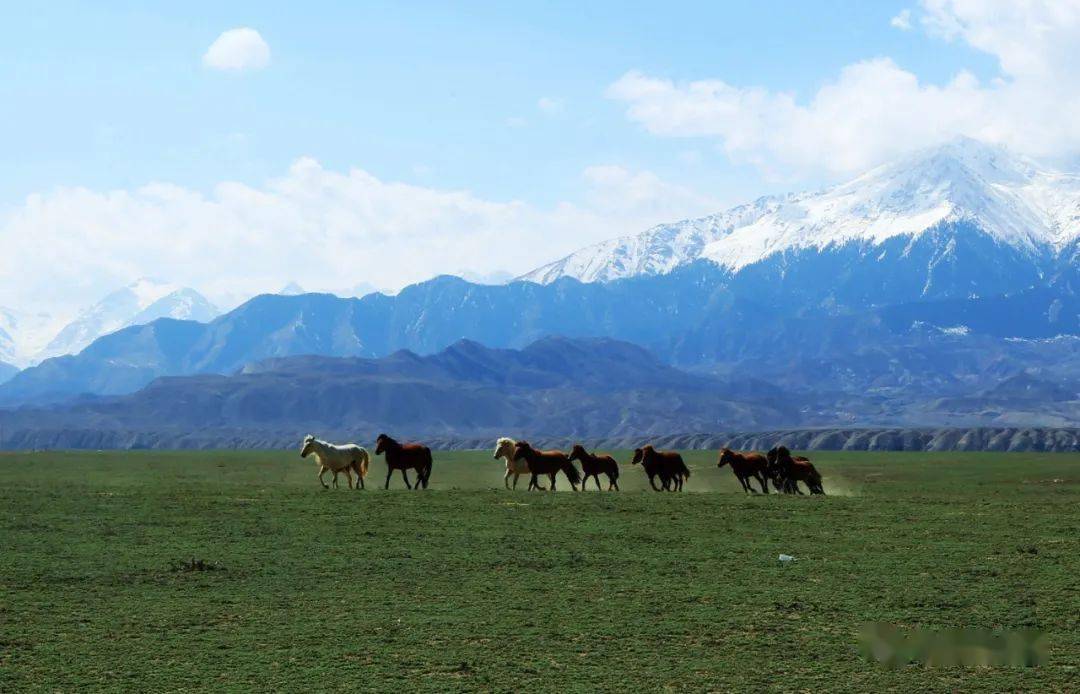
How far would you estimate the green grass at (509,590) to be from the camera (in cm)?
1528

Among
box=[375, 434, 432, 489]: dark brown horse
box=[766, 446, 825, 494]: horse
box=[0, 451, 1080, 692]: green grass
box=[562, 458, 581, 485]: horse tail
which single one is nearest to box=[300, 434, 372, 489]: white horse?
box=[375, 434, 432, 489]: dark brown horse

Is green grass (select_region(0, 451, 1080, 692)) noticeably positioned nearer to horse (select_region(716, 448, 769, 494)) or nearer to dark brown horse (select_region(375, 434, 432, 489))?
dark brown horse (select_region(375, 434, 432, 489))

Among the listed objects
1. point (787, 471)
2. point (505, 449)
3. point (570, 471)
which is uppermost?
point (505, 449)

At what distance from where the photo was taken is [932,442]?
19375cm

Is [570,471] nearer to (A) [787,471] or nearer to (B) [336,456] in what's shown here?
(A) [787,471]

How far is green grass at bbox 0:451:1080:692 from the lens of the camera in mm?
15281

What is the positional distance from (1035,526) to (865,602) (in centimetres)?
1188

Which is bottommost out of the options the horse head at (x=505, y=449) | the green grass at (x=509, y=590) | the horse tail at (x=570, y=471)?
the green grass at (x=509, y=590)

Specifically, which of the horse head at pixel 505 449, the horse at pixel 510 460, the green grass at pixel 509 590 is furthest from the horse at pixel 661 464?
the green grass at pixel 509 590

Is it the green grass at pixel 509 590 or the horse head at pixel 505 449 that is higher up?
the horse head at pixel 505 449

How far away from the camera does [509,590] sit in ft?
67.2

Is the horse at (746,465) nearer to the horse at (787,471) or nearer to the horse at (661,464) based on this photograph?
the horse at (787,471)

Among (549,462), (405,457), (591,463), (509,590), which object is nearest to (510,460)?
(549,462)

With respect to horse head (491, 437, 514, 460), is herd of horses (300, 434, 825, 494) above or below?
below
